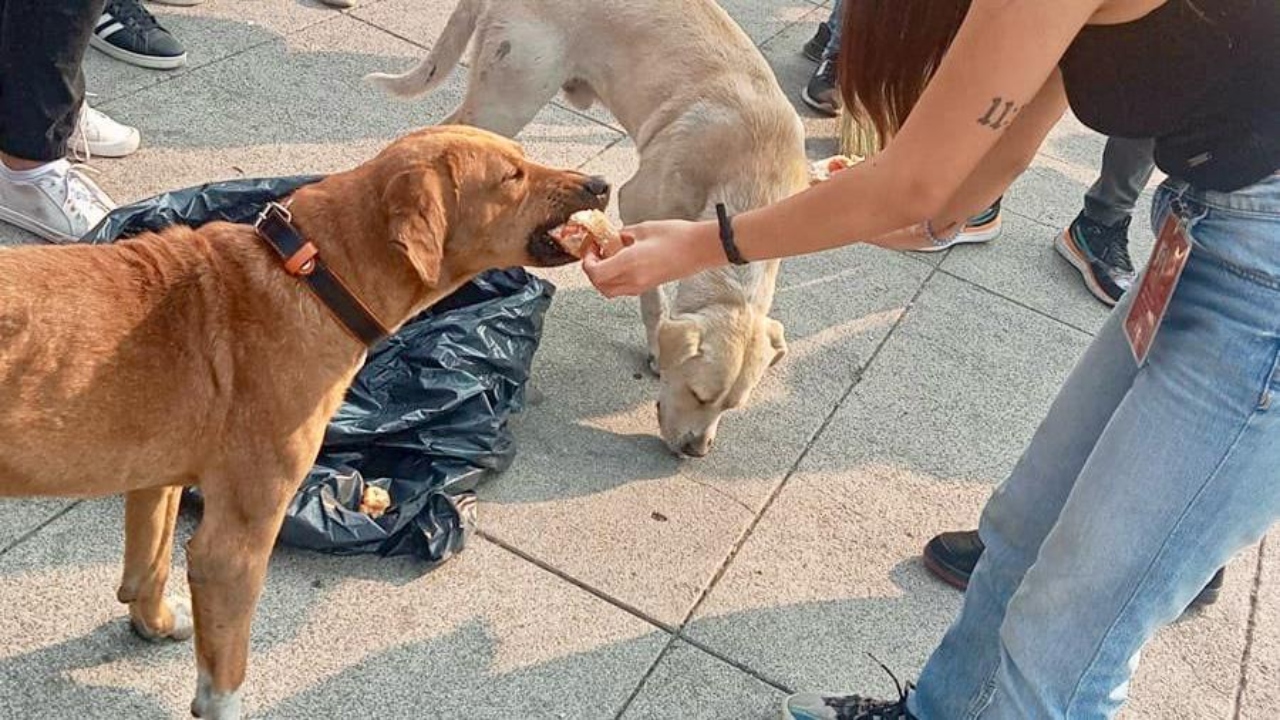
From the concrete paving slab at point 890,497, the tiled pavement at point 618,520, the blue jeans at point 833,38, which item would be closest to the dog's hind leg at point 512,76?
the tiled pavement at point 618,520

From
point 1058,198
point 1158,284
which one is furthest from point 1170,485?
point 1058,198

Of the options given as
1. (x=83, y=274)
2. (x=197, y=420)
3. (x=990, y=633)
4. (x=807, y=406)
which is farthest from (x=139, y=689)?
(x=807, y=406)

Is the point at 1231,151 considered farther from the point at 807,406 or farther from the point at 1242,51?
the point at 807,406

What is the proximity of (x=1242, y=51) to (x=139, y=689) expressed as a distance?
2.86 m

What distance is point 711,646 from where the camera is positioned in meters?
3.56

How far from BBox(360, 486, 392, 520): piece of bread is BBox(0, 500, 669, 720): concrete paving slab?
0.15m

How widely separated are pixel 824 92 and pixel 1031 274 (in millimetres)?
1703

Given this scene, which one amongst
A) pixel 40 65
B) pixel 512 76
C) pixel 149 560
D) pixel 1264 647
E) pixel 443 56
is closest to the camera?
pixel 149 560

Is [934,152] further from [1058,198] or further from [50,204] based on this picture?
[1058,198]

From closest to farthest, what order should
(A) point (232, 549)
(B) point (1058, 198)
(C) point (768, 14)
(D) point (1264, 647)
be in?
(A) point (232, 549), (D) point (1264, 647), (B) point (1058, 198), (C) point (768, 14)

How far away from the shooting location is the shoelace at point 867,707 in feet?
10.3

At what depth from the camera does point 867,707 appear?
322 cm

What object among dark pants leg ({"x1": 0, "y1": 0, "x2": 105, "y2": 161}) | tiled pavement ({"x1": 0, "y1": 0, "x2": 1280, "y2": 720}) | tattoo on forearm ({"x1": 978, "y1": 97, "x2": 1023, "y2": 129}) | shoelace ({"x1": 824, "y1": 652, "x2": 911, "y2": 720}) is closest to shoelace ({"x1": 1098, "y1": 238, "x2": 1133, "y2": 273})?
tiled pavement ({"x1": 0, "y1": 0, "x2": 1280, "y2": 720})

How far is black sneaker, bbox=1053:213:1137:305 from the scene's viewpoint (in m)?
5.91
